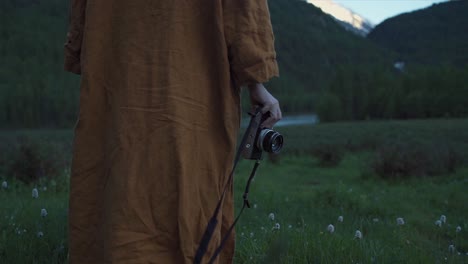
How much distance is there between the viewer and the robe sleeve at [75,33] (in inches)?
82.7

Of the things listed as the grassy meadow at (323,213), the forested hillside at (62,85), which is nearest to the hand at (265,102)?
the grassy meadow at (323,213)

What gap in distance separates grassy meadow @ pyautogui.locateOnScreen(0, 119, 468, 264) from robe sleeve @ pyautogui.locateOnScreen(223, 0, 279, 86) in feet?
2.04

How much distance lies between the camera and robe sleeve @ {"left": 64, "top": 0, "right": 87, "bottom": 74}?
6.89ft

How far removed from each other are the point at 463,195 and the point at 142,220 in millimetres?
7306

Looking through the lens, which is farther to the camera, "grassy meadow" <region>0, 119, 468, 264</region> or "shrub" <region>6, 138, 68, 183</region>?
"shrub" <region>6, 138, 68, 183</region>

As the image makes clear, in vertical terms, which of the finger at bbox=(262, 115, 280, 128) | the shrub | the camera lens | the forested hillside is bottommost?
the forested hillside

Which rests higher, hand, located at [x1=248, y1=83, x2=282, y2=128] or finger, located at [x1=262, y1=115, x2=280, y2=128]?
hand, located at [x1=248, y1=83, x2=282, y2=128]

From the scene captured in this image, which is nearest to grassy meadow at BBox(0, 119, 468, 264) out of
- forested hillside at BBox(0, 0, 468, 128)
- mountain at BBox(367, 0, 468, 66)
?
mountain at BBox(367, 0, 468, 66)

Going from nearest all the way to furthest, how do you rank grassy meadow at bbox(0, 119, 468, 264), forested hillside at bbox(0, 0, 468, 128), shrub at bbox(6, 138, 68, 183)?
grassy meadow at bbox(0, 119, 468, 264) → shrub at bbox(6, 138, 68, 183) → forested hillside at bbox(0, 0, 468, 128)

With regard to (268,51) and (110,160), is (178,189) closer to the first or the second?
(110,160)

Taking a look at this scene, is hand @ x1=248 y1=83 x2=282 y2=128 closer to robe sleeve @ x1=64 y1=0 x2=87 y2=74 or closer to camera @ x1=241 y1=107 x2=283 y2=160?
camera @ x1=241 y1=107 x2=283 y2=160

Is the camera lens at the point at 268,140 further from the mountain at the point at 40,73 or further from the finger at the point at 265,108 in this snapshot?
the mountain at the point at 40,73

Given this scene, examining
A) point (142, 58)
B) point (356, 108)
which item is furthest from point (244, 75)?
point (356, 108)

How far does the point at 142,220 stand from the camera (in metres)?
1.73
